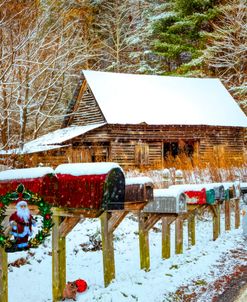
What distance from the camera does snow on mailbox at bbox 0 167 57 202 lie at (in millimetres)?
5781

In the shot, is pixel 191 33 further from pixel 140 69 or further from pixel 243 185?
pixel 243 185

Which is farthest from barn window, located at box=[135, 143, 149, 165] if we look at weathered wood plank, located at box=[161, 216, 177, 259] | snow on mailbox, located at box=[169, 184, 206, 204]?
weathered wood plank, located at box=[161, 216, 177, 259]

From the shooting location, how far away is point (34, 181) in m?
5.79

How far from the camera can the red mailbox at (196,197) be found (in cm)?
950

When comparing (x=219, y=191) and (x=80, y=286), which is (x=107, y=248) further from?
(x=219, y=191)

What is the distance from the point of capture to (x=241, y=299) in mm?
6039

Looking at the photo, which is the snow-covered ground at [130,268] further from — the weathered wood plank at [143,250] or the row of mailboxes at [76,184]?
the row of mailboxes at [76,184]

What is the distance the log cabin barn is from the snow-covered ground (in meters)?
11.7

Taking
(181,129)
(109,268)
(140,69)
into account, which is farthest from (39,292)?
(140,69)

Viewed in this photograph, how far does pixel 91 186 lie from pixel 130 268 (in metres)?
3.32

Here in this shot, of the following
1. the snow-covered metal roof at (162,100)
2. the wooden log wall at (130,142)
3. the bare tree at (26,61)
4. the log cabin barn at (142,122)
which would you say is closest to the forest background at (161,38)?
the snow-covered metal roof at (162,100)

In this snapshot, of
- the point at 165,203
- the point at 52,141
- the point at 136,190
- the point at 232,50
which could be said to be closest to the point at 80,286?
the point at 136,190

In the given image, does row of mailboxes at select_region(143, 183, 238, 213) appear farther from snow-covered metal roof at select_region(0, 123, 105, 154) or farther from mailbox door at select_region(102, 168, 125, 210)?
snow-covered metal roof at select_region(0, 123, 105, 154)

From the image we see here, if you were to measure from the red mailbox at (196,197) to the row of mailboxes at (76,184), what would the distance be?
3.60m
